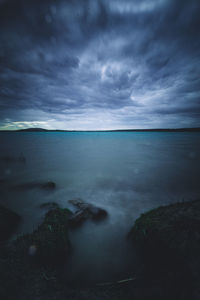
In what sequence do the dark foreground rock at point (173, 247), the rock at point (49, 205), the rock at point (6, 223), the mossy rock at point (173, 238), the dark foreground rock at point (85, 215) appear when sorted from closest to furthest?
the dark foreground rock at point (173, 247), the mossy rock at point (173, 238), the rock at point (6, 223), the dark foreground rock at point (85, 215), the rock at point (49, 205)

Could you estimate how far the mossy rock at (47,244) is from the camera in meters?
3.05

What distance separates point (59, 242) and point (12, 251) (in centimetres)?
118

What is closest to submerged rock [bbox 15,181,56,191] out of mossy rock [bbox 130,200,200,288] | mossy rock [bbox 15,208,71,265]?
mossy rock [bbox 15,208,71,265]

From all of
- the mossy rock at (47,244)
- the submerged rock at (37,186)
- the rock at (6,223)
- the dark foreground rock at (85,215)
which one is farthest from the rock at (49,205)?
the mossy rock at (47,244)

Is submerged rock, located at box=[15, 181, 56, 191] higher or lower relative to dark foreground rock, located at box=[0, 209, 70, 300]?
lower

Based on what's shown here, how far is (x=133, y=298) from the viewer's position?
2328 millimetres

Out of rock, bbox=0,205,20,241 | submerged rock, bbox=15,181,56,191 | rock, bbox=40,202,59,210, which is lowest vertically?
submerged rock, bbox=15,181,56,191

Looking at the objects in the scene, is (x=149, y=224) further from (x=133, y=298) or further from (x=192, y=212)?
(x=133, y=298)

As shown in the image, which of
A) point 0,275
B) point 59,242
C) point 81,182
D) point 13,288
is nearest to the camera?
Answer: point 13,288

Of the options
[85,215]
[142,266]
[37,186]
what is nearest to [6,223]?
[85,215]

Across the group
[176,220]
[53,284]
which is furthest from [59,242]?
[176,220]

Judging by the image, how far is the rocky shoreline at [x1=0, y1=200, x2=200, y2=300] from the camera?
226 cm

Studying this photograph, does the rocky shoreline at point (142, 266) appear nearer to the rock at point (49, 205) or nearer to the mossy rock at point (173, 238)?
the mossy rock at point (173, 238)

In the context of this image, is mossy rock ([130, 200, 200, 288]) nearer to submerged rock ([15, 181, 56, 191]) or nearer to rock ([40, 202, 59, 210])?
rock ([40, 202, 59, 210])
